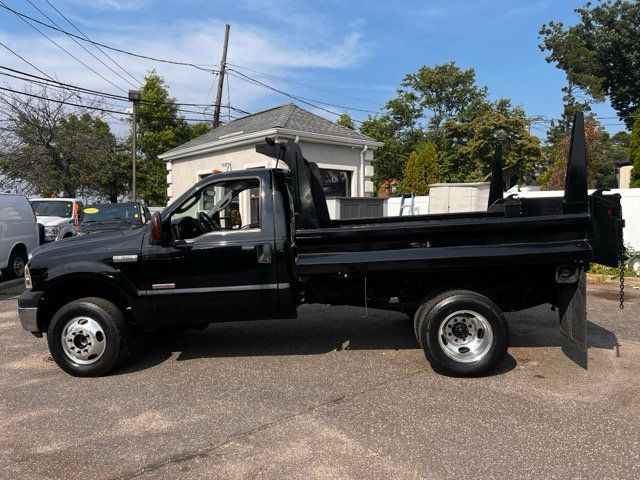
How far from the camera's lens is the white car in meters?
13.9

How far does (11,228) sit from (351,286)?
9107 millimetres

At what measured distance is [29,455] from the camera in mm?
3604

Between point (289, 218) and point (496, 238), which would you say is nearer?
point (496, 238)

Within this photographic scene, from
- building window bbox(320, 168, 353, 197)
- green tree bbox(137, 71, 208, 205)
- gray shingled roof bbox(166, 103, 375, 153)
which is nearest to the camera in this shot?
gray shingled roof bbox(166, 103, 375, 153)

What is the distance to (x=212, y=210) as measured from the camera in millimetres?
5770

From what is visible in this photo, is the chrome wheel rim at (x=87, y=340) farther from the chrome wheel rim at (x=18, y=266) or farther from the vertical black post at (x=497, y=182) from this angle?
the chrome wheel rim at (x=18, y=266)

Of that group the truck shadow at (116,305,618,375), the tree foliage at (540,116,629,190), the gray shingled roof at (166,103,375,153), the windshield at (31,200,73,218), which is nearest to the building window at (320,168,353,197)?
the gray shingled roof at (166,103,375,153)

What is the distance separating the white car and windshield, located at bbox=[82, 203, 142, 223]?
1.59 ft

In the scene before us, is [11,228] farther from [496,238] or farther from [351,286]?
[496,238]

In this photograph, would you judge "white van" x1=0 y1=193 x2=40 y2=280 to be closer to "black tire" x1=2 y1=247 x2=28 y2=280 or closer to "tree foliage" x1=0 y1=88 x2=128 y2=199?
"black tire" x1=2 y1=247 x2=28 y2=280

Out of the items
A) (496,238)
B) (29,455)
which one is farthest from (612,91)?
(29,455)

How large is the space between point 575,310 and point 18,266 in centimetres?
1145

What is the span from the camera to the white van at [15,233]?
1088 centimetres

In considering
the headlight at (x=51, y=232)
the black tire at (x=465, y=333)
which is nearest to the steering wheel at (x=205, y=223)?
the black tire at (x=465, y=333)
